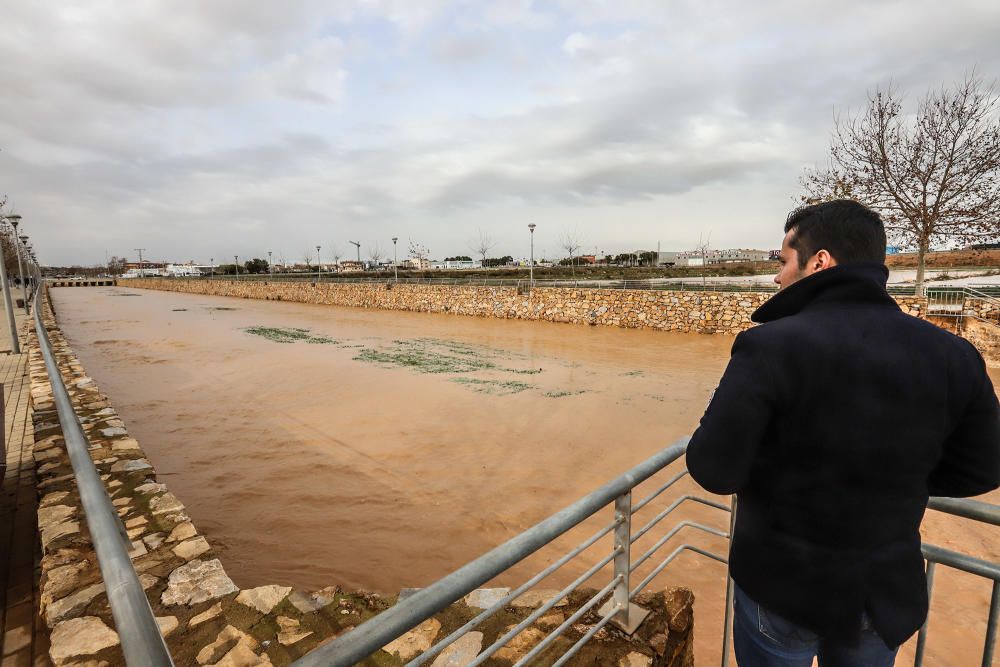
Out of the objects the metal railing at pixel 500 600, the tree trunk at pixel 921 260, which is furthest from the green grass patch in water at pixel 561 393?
the tree trunk at pixel 921 260

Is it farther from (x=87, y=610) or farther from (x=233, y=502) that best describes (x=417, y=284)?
(x=87, y=610)

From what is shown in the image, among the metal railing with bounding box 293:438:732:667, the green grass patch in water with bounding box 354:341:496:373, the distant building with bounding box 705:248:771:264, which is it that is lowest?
the green grass patch in water with bounding box 354:341:496:373

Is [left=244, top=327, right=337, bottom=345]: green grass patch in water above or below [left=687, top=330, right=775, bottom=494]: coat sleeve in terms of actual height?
below

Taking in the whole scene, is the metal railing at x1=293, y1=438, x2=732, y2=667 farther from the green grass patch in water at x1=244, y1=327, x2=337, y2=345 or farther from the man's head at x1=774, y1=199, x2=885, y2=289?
the green grass patch in water at x1=244, y1=327, x2=337, y2=345

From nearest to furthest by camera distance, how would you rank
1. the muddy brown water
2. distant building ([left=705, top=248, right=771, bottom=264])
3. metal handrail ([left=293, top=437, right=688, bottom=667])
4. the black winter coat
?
metal handrail ([left=293, top=437, right=688, bottom=667]), the black winter coat, the muddy brown water, distant building ([left=705, top=248, right=771, bottom=264])

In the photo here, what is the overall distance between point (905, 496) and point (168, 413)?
10952mm

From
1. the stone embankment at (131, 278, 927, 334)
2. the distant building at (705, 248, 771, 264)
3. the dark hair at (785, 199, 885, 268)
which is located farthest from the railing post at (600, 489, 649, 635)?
the distant building at (705, 248, 771, 264)

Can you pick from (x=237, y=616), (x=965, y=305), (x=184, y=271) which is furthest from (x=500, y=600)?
(x=184, y=271)

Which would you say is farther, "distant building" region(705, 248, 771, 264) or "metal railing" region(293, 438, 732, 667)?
"distant building" region(705, 248, 771, 264)

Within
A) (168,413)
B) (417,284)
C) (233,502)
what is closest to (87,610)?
(233,502)

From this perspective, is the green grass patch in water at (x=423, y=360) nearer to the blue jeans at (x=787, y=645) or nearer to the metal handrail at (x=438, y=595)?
the metal handrail at (x=438, y=595)

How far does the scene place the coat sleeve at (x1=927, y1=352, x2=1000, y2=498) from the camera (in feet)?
4.14

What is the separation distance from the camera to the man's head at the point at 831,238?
1299mm

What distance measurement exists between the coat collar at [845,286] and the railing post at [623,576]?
1.02 meters
